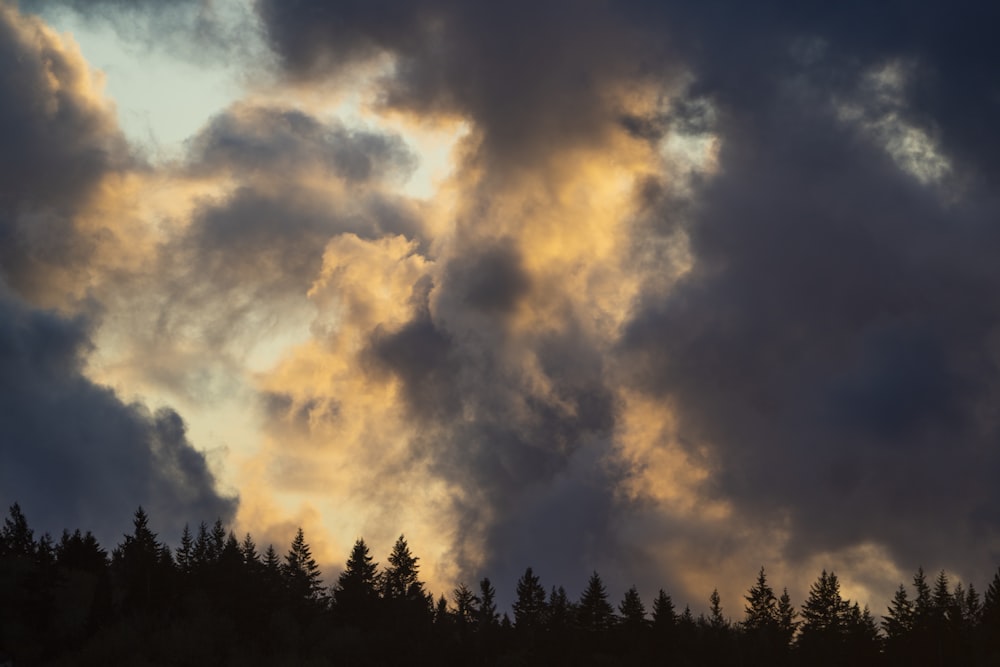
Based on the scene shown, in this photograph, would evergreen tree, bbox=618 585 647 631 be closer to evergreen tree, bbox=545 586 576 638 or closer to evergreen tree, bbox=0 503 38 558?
evergreen tree, bbox=545 586 576 638

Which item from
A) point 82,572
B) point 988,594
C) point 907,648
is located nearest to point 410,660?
point 82,572

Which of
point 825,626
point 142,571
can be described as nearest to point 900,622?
point 825,626

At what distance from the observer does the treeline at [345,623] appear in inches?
5069

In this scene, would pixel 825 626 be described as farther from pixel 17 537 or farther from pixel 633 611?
pixel 17 537

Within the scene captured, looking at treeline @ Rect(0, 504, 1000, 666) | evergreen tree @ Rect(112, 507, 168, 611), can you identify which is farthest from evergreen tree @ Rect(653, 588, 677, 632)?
evergreen tree @ Rect(112, 507, 168, 611)

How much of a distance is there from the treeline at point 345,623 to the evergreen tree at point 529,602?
0.24 meters

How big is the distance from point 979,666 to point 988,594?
74.4 feet

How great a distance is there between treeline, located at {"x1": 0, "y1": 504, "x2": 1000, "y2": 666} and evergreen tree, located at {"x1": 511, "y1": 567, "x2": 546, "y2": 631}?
0.80 ft

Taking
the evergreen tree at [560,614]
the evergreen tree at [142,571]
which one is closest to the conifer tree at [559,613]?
the evergreen tree at [560,614]

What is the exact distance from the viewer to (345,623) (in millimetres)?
Answer: 160875

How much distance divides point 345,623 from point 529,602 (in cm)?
4132

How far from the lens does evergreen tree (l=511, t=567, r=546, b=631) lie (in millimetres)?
187875

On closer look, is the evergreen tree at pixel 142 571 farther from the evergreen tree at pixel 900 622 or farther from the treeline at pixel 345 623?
the evergreen tree at pixel 900 622

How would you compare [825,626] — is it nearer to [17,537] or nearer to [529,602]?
[529,602]
